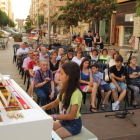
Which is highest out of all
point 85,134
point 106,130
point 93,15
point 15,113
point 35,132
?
point 93,15

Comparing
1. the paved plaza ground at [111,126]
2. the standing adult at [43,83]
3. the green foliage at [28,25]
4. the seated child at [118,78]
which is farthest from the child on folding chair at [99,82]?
the green foliage at [28,25]

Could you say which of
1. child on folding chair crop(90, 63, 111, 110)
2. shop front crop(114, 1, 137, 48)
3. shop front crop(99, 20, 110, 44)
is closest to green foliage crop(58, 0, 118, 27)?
shop front crop(114, 1, 137, 48)

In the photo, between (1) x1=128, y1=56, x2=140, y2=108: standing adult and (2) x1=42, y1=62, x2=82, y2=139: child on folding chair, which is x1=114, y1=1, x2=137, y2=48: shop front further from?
(2) x1=42, y1=62, x2=82, y2=139: child on folding chair

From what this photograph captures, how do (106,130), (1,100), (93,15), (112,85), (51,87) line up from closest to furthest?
(1,100) < (106,130) < (51,87) < (112,85) < (93,15)

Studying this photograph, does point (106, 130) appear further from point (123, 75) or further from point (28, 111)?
point (28, 111)

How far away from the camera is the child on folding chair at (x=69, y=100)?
2969 millimetres

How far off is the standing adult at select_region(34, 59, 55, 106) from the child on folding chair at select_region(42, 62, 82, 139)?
2323 millimetres

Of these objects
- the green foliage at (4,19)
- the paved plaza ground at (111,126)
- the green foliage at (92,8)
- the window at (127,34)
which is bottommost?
the paved plaza ground at (111,126)

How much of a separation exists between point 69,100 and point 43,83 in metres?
2.56

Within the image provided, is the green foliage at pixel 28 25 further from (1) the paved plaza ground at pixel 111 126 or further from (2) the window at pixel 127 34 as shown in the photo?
(1) the paved plaza ground at pixel 111 126

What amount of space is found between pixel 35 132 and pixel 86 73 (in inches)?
166

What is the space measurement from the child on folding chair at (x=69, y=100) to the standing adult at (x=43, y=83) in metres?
2.32

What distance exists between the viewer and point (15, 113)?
2369 mm

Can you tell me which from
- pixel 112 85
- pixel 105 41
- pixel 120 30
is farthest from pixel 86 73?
pixel 105 41
